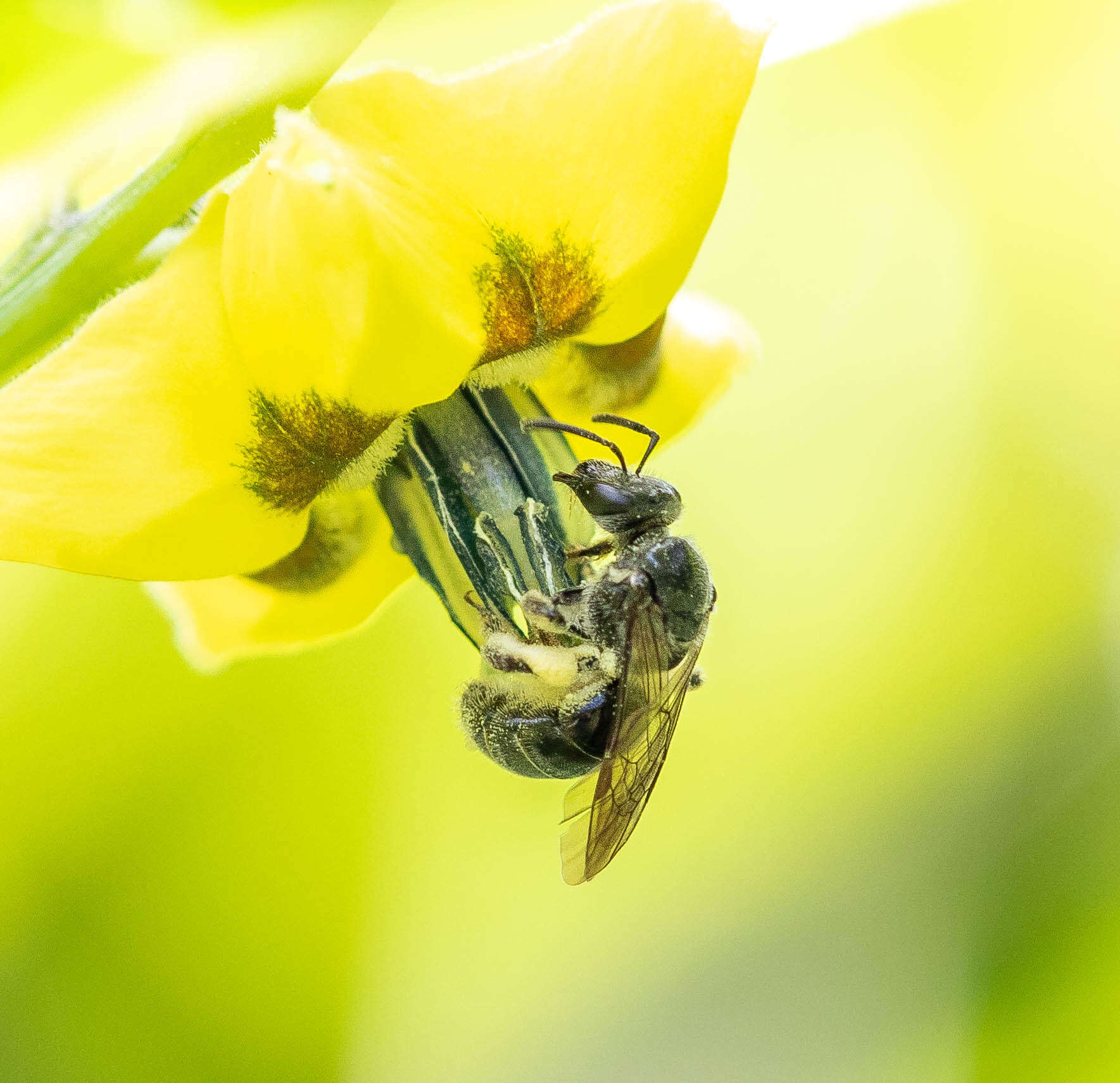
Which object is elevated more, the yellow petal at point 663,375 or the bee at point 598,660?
the yellow petal at point 663,375

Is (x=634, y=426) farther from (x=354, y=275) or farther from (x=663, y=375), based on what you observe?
(x=354, y=275)

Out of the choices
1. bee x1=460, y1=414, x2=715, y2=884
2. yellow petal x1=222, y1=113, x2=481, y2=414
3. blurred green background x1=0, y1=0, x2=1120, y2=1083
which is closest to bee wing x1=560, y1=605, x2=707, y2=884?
bee x1=460, y1=414, x2=715, y2=884

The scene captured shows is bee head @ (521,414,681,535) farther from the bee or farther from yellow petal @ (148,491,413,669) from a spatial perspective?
yellow petal @ (148,491,413,669)

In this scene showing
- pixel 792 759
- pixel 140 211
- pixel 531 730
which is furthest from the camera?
pixel 792 759

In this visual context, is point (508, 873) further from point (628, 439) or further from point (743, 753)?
point (628, 439)

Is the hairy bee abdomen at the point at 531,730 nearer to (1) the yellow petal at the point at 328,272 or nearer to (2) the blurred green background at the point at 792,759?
(1) the yellow petal at the point at 328,272

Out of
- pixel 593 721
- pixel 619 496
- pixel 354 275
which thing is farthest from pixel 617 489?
pixel 354 275

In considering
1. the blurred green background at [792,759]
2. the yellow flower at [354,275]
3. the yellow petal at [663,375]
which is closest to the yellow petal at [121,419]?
the yellow flower at [354,275]
